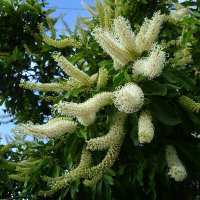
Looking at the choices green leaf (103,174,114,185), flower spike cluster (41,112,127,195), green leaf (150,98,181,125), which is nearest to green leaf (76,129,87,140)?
flower spike cluster (41,112,127,195)

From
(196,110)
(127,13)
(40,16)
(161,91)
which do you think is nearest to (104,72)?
(161,91)

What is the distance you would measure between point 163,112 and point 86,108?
0.50 metres

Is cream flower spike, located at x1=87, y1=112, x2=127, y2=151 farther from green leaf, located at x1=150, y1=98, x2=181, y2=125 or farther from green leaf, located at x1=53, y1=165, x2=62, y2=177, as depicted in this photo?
green leaf, located at x1=53, y1=165, x2=62, y2=177

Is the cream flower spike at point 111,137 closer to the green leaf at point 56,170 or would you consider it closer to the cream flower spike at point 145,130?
the cream flower spike at point 145,130

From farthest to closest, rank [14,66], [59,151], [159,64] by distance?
[14,66] < [59,151] < [159,64]

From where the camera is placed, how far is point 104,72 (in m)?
2.03

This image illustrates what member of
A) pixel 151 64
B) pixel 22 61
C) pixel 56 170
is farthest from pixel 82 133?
pixel 22 61

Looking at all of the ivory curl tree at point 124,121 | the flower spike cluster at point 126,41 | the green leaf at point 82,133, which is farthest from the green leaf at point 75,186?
the flower spike cluster at point 126,41

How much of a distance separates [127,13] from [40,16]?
1.87 m

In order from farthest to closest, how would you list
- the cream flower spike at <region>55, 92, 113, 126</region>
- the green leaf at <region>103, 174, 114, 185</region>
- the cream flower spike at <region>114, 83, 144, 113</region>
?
the green leaf at <region>103, 174, 114, 185</region> < the cream flower spike at <region>55, 92, 113, 126</region> < the cream flower spike at <region>114, 83, 144, 113</region>

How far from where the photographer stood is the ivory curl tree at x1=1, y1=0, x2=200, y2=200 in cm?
179

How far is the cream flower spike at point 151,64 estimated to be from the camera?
1715 mm

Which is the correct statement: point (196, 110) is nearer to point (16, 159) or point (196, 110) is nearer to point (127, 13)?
point (127, 13)

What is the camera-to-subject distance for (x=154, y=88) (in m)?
1.86
